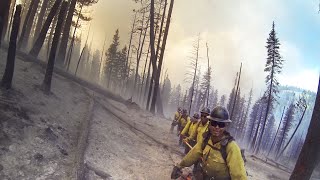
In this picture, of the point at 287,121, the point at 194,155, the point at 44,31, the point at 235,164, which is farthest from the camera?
the point at 287,121

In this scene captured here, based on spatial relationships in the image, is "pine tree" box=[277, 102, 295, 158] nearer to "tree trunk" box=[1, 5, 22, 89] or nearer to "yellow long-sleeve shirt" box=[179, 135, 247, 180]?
"tree trunk" box=[1, 5, 22, 89]

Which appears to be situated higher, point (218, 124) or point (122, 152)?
point (218, 124)

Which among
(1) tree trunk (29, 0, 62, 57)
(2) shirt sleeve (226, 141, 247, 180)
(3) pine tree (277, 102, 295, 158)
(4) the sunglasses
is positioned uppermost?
(1) tree trunk (29, 0, 62, 57)

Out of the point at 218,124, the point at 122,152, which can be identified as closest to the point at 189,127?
the point at 122,152

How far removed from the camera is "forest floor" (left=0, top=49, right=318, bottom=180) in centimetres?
1019

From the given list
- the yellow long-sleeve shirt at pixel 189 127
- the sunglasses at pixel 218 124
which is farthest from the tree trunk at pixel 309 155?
the yellow long-sleeve shirt at pixel 189 127

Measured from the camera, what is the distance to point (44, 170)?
10055 mm

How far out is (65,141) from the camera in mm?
12477

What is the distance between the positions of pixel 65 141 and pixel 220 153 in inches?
321

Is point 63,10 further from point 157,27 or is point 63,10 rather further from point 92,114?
point 157,27

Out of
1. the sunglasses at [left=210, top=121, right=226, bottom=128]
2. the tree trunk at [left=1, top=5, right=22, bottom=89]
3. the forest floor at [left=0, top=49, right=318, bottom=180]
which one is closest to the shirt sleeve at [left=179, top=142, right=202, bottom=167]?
the sunglasses at [left=210, top=121, right=226, bottom=128]

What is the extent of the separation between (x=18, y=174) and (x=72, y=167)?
1.62 metres

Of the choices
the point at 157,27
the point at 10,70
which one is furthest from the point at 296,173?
the point at 157,27

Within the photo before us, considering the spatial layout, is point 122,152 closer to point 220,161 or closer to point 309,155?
point 309,155
